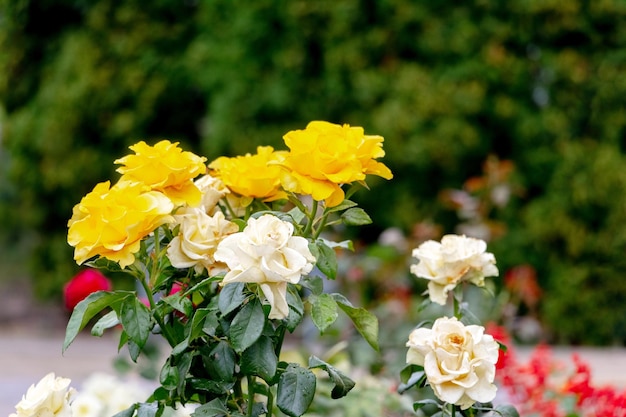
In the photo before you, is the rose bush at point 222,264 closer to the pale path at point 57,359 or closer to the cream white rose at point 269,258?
the cream white rose at point 269,258

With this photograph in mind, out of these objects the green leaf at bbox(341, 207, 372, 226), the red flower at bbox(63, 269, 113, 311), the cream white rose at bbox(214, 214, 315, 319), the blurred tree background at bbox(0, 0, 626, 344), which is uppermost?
the cream white rose at bbox(214, 214, 315, 319)

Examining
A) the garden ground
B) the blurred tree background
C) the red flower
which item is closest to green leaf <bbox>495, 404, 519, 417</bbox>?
the red flower

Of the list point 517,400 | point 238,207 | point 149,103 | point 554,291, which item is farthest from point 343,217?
point 149,103

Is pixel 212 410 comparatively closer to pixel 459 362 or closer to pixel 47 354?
pixel 459 362

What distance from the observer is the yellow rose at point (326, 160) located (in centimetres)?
98

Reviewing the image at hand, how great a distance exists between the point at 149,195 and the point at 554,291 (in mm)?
3249

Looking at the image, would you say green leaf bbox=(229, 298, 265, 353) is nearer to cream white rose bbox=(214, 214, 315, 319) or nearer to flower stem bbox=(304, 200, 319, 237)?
cream white rose bbox=(214, 214, 315, 319)

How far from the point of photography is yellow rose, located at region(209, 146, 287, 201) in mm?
1096

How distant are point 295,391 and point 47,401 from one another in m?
0.33

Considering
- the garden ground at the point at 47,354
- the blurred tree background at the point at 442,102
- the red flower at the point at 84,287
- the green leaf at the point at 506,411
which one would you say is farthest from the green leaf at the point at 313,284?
the blurred tree background at the point at 442,102

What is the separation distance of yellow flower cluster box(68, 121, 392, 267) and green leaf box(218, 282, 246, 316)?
10 centimetres

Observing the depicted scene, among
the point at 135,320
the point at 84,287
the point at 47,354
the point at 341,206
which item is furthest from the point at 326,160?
the point at 47,354

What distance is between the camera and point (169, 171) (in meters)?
1.00

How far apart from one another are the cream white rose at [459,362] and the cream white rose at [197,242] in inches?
11.2
